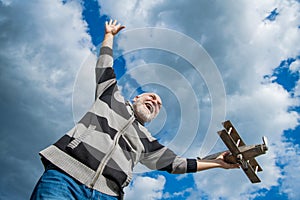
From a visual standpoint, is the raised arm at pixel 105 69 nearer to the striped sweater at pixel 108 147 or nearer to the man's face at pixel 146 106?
the striped sweater at pixel 108 147

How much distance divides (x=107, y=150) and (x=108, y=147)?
0.16ft

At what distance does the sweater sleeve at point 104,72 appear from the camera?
16.6ft

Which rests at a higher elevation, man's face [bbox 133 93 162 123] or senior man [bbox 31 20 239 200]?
man's face [bbox 133 93 162 123]

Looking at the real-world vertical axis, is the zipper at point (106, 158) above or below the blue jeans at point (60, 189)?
above

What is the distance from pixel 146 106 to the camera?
5578 mm

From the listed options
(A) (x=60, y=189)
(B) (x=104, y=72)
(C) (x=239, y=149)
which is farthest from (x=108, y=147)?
(C) (x=239, y=149)

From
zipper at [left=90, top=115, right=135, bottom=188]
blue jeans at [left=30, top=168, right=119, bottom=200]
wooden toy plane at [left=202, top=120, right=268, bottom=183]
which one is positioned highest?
wooden toy plane at [left=202, top=120, right=268, bottom=183]

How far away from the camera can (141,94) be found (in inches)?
233

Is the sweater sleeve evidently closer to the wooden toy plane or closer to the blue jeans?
the blue jeans

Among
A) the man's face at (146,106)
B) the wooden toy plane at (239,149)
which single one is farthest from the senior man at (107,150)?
the wooden toy plane at (239,149)

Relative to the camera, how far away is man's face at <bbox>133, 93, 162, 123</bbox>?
544 centimetres

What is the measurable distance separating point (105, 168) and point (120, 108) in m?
1.13

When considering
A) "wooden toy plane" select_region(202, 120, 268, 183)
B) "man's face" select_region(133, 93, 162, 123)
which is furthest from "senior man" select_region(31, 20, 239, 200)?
"wooden toy plane" select_region(202, 120, 268, 183)

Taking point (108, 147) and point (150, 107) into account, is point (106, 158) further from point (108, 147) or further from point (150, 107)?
point (150, 107)
